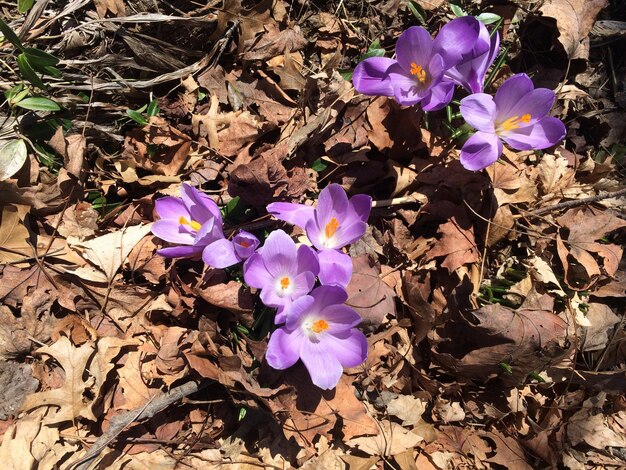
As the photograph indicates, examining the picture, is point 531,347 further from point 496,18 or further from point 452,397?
point 496,18

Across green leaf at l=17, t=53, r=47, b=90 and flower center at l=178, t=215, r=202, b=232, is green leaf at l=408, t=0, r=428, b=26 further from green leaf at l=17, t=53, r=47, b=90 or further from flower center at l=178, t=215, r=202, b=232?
green leaf at l=17, t=53, r=47, b=90

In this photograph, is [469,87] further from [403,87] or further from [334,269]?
[334,269]

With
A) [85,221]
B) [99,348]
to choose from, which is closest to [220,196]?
[85,221]

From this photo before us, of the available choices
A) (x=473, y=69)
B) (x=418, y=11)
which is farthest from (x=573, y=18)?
(x=473, y=69)

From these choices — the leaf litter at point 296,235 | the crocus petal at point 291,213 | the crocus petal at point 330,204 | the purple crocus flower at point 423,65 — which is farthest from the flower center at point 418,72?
the crocus petal at point 291,213

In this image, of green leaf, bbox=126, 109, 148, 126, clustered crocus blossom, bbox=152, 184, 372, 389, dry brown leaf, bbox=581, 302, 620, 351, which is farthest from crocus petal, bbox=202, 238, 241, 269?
dry brown leaf, bbox=581, 302, 620, 351

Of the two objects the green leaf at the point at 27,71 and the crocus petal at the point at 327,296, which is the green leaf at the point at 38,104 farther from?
the crocus petal at the point at 327,296

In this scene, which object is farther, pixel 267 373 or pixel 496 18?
pixel 496 18
